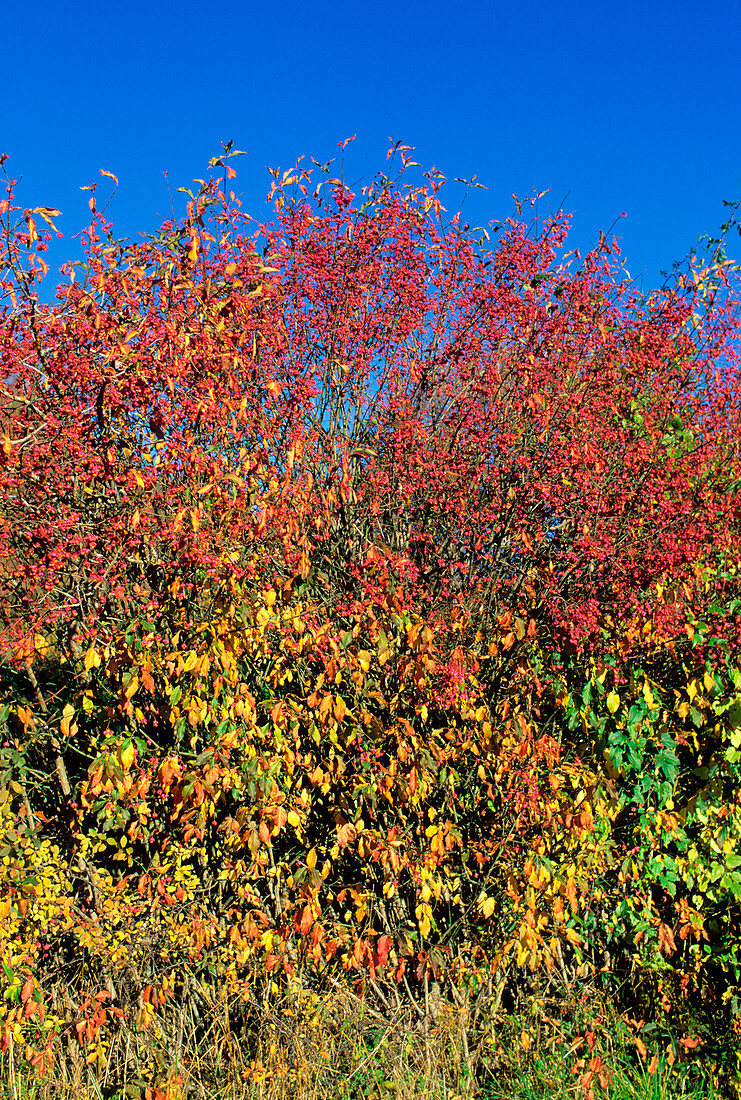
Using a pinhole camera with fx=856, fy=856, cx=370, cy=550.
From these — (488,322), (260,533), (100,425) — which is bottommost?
(260,533)

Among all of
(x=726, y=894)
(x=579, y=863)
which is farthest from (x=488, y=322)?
(x=726, y=894)

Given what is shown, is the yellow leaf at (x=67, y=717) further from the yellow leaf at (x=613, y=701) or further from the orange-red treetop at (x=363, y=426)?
the yellow leaf at (x=613, y=701)

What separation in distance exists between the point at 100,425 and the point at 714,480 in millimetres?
3106

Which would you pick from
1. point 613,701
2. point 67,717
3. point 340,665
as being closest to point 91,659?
point 67,717

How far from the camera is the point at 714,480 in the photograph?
4535 mm

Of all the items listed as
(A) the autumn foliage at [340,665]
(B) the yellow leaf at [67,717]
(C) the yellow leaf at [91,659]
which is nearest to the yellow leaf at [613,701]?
(A) the autumn foliage at [340,665]

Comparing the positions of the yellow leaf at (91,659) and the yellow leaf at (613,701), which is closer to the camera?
the yellow leaf at (91,659)

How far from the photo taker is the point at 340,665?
12.6ft

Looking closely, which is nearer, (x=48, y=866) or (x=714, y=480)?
(x=48, y=866)

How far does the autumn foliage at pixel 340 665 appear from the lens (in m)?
3.62

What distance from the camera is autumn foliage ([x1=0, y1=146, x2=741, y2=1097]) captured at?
11.9 feet

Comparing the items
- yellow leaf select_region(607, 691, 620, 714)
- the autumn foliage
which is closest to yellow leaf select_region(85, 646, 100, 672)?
the autumn foliage

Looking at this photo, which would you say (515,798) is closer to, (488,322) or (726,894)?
(726,894)

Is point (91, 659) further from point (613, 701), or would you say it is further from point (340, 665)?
point (613, 701)
